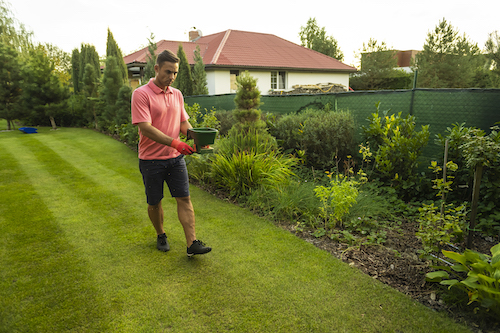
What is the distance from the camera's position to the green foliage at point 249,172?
4746mm

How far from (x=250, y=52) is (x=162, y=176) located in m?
21.2

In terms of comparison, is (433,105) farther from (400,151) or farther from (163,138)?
(163,138)

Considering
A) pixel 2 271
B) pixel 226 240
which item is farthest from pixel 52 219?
pixel 226 240

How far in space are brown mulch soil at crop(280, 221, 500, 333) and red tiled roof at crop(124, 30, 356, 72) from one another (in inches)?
686

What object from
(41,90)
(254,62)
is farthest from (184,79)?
(254,62)

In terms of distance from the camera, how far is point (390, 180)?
15.0 ft

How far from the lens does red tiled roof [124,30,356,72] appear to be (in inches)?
818

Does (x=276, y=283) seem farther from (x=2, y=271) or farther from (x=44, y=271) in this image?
(x=2, y=271)

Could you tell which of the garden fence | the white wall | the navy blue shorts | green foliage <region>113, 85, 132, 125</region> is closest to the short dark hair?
the navy blue shorts

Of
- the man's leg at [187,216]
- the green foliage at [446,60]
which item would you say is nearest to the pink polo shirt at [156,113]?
the man's leg at [187,216]

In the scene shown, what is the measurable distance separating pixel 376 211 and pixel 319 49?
136ft

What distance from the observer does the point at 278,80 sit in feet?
74.8

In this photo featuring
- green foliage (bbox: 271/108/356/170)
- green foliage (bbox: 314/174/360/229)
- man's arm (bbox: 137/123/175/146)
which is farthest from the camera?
green foliage (bbox: 271/108/356/170)

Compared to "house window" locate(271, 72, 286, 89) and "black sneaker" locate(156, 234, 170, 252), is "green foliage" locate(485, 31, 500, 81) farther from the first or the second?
"black sneaker" locate(156, 234, 170, 252)
